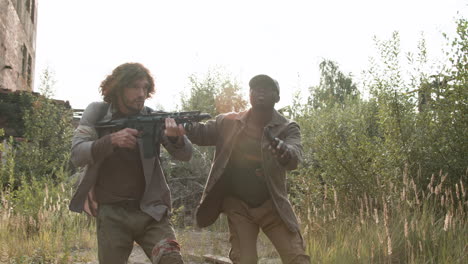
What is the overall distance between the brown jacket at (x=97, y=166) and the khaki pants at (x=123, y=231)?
0.28 ft

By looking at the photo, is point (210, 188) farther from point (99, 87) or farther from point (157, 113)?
point (99, 87)

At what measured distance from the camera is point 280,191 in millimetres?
3510

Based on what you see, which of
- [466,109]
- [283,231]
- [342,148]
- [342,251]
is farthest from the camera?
[342,148]

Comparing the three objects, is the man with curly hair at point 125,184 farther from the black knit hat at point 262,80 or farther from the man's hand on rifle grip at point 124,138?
the black knit hat at point 262,80

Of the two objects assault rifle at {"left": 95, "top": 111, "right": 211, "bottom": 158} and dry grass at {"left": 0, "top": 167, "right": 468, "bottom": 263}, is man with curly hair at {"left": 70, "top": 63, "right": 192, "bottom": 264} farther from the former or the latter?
dry grass at {"left": 0, "top": 167, "right": 468, "bottom": 263}

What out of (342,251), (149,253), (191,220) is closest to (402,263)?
(342,251)

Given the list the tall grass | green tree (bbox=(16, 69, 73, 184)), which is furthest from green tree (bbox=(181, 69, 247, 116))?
the tall grass

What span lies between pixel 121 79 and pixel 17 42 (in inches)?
642

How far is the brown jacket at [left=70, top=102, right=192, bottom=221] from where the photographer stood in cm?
310

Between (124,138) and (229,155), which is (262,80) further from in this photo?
(124,138)

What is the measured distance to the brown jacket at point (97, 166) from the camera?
3096 millimetres

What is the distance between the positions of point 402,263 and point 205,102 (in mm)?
7174

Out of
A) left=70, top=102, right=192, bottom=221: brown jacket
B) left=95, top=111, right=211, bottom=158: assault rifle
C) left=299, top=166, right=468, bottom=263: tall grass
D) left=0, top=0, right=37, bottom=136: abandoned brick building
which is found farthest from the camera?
left=0, top=0, right=37, bottom=136: abandoned brick building

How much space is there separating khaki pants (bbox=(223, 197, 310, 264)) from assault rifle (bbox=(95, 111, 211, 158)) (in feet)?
2.52
